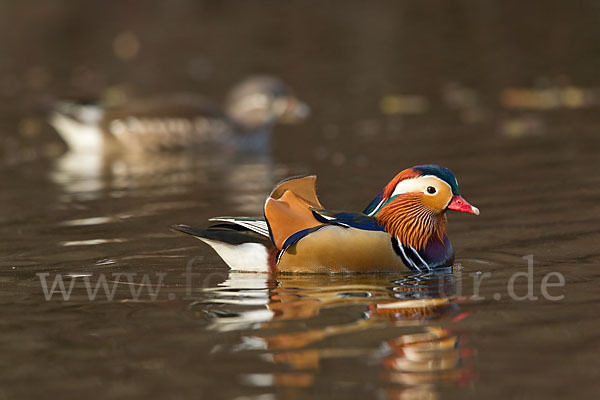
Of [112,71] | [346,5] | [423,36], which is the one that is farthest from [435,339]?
[346,5]

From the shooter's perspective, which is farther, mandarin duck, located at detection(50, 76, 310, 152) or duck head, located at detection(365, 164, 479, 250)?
mandarin duck, located at detection(50, 76, 310, 152)

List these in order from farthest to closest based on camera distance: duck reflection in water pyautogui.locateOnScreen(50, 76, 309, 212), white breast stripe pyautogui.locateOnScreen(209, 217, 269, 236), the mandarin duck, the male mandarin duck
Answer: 1. the mandarin duck
2. duck reflection in water pyautogui.locateOnScreen(50, 76, 309, 212)
3. white breast stripe pyautogui.locateOnScreen(209, 217, 269, 236)
4. the male mandarin duck

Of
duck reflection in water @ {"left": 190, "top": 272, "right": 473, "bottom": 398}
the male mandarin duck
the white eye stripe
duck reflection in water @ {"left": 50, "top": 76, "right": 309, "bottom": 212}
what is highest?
duck reflection in water @ {"left": 50, "top": 76, "right": 309, "bottom": 212}

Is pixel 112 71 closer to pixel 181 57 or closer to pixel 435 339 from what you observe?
pixel 181 57

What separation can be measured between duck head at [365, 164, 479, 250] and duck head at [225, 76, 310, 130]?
7307 mm

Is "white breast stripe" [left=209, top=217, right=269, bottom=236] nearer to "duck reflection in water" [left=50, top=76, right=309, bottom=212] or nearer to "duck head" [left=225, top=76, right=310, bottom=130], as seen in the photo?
"duck reflection in water" [left=50, top=76, right=309, bottom=212]

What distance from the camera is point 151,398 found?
14.5 feet

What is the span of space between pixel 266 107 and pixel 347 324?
30.1 feet

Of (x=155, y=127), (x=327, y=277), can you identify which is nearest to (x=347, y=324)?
(x=327, y=277)

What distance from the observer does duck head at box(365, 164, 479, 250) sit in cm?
662

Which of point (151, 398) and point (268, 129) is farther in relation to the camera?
point (268, 129)

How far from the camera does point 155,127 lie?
13375 millimetres

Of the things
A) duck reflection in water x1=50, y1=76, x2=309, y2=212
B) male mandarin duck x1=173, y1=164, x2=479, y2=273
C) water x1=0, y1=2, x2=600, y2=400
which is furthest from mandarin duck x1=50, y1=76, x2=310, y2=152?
male mandarin duck x1=173, y1=164, x2=479, y2=273

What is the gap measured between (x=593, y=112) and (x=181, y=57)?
1036cm
